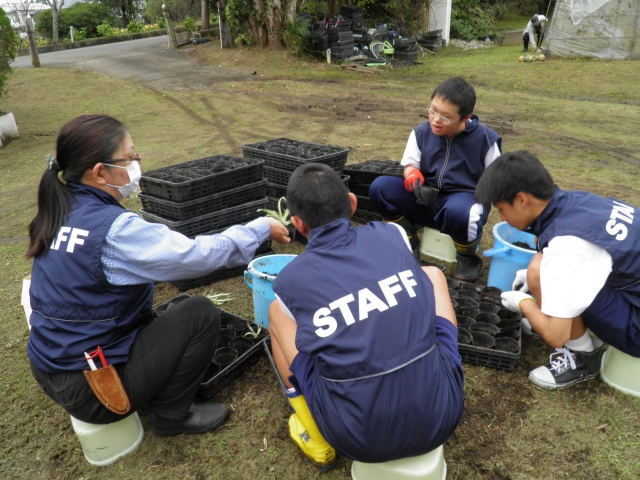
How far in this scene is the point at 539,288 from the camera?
2.55m

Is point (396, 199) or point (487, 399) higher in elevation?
point (396, 199)

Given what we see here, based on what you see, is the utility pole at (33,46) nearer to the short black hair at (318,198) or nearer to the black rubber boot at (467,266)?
the black rubber boot at (467,266)

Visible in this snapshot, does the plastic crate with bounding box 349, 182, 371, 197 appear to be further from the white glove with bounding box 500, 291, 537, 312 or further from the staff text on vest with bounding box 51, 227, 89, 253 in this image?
the staff text on vest with bounding box 51, 227, 89, 253

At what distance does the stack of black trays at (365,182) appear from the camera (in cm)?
466

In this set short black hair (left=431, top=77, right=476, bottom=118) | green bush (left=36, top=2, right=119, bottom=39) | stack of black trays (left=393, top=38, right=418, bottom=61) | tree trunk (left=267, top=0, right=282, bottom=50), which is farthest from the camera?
green bush (left=36, top=2, right=119, bottom=39)

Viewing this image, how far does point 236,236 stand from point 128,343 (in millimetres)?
685

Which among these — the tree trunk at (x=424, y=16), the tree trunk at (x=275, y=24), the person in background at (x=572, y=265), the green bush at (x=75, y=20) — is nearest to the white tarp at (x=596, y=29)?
the tree trunk at (x=424, y=16)

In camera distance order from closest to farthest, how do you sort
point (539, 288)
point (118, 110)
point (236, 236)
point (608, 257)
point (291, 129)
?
1. point (608, 257)
2. point (236, 236)
3. point (539, 288)
4. point (291, 129)
5. point (118, 110)

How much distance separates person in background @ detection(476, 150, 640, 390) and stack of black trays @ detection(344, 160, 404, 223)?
2.13 m

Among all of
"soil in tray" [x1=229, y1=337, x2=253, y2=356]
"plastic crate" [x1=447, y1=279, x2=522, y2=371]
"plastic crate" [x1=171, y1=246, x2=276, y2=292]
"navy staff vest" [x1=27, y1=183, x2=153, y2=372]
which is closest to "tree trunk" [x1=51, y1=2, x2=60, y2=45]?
"plastic crate" [x1=171, y1=246, x2=276, y2=292]

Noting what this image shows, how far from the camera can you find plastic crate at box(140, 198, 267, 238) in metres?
3.75

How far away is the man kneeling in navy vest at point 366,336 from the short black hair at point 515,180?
75 cm

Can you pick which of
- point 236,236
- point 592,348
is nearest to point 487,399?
point 592,348

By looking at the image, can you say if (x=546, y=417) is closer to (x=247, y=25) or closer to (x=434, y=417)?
(x=434, y=417)
